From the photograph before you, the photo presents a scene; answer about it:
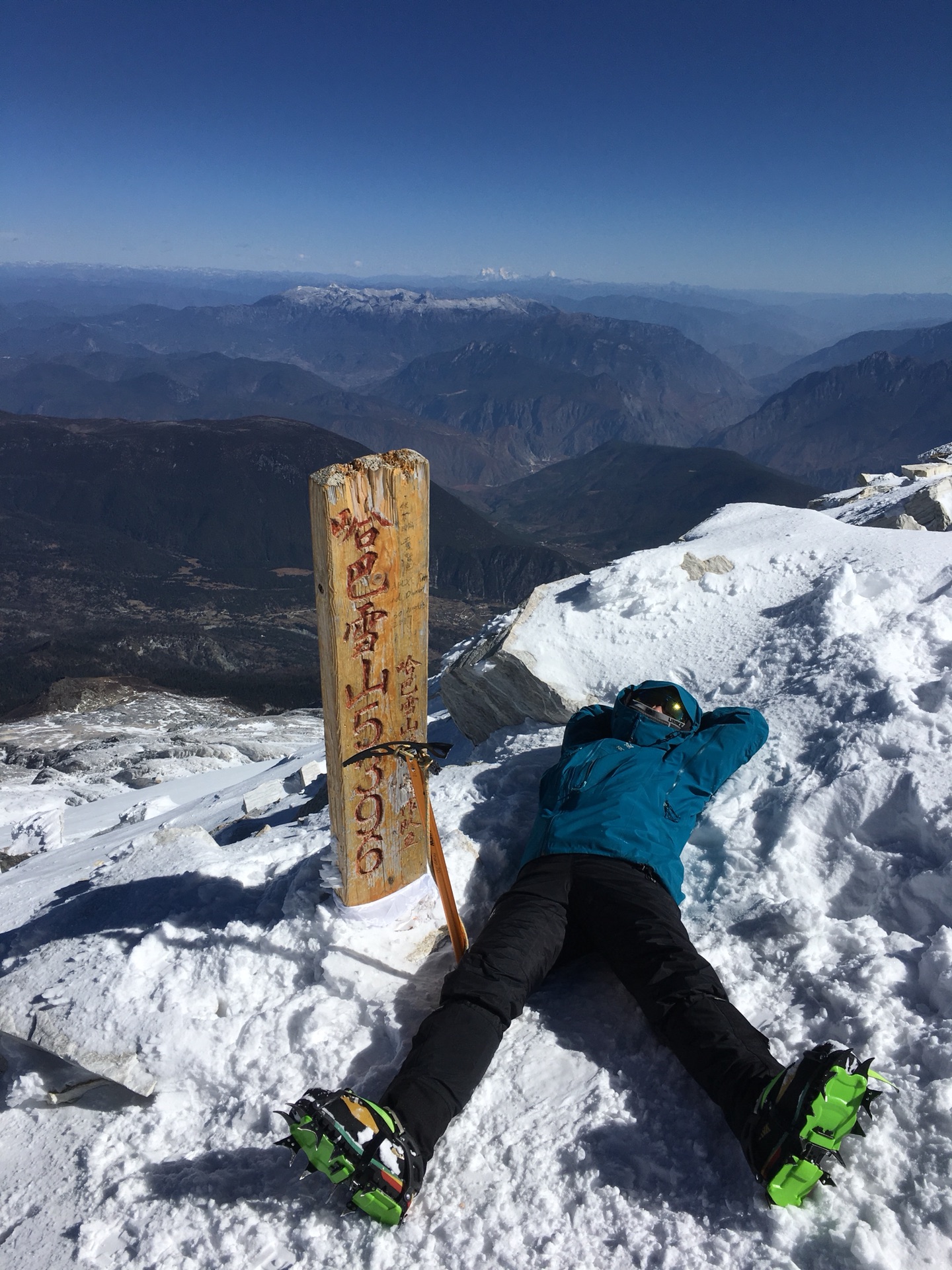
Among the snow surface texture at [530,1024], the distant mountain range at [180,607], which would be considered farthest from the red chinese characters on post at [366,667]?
the distant mountain range at [180,607]

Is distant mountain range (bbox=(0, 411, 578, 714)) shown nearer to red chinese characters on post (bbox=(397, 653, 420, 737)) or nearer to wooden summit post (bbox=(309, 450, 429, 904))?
wooden summit post (bbox=(309, 450, 429, 904))

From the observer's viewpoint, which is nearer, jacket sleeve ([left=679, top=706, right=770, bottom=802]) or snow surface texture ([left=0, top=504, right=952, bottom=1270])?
snow surface texture ([left=0, top=504, right=952, bottom=1270])

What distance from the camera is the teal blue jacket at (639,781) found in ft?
15.5

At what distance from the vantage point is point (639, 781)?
5.11 metres

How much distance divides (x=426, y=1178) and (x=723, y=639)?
6.80 metres

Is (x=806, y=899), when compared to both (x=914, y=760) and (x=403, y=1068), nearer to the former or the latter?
(x=914, y=760)

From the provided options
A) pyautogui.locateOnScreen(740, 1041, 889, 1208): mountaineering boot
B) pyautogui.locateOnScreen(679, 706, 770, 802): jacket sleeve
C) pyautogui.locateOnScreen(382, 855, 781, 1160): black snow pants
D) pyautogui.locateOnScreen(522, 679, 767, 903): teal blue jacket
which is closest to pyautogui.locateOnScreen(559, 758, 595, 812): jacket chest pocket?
pyautogui.locateOnScreen(522, 679, 767, 903): teal blue jacket

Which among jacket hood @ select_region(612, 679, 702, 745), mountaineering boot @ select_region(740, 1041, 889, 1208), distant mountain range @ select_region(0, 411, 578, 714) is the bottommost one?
distant mountain range @ select_region(0, 411, 578, 714)

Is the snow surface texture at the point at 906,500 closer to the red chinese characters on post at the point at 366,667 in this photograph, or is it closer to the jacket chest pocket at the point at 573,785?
the jacket chest pocket at the point at 573,785

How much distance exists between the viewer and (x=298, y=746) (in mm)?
24406

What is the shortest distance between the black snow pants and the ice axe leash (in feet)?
1.12

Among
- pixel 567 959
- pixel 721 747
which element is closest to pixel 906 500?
pixel 721 747

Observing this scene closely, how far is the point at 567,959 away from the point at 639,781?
1.35 m

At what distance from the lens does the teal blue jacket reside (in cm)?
473
